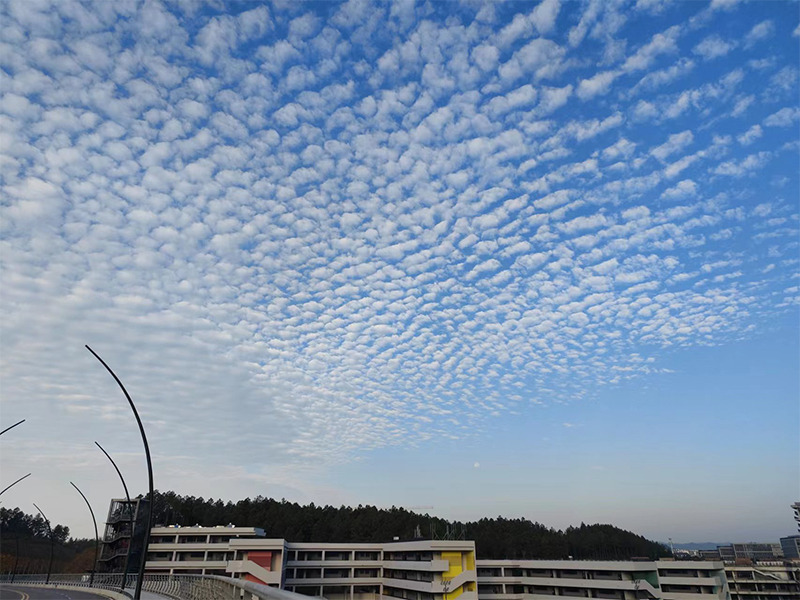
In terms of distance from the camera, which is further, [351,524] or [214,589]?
[351,524]

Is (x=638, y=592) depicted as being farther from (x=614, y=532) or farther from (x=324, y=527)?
(x=614, y=532)

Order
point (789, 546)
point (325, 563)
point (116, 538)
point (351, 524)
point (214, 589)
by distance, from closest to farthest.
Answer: point (214, 589) → point (116, 538) → point (325, 563) → point (351, 524) → point (789, 546)

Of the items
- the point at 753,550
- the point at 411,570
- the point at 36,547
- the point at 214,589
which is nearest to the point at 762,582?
the point at 411,570

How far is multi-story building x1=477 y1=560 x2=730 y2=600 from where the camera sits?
62594 mm

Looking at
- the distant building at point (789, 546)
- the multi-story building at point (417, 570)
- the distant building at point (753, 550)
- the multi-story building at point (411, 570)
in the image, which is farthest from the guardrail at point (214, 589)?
the distant building at point (789, 546)

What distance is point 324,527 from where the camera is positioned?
114312mm

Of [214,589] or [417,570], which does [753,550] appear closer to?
[417,570]

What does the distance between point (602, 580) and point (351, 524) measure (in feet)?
216

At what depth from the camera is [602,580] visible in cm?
6538

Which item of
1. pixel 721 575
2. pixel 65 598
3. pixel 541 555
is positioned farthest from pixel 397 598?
pixel 65 598

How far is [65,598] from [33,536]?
140m

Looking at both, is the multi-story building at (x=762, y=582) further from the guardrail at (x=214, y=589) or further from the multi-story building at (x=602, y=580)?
the guardrail at (x=214, y=589)

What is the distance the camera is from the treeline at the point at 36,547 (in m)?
118

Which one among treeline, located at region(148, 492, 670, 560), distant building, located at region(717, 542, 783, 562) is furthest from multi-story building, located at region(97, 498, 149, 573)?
distant building, located at region(717, 542, 783, 562)
